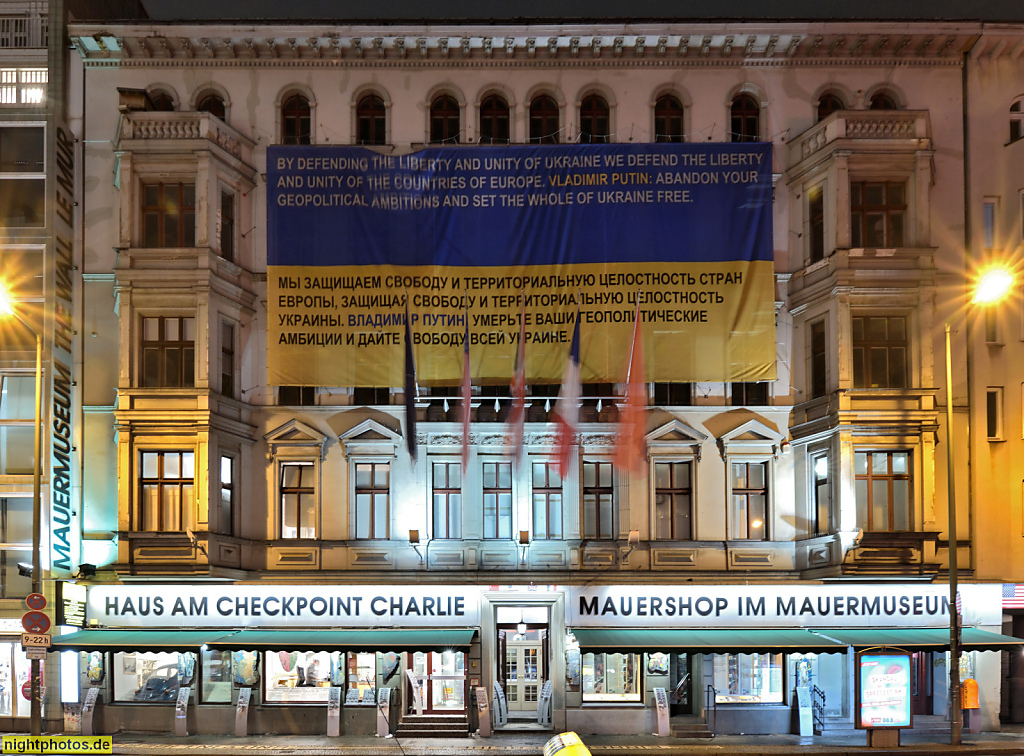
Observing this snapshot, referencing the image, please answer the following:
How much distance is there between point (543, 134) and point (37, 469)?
16186 millimetres

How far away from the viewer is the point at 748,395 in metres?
30.5

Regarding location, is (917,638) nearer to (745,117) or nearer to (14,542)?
(745,117)

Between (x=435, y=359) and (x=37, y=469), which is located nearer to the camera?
(x=37, y=469)

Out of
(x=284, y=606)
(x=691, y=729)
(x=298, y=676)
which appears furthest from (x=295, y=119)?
(x=691, y=729)

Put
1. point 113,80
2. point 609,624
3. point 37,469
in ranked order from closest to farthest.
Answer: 1. point 37,469
2. point 609,624
3. point 113,80

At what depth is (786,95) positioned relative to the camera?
30797 mm

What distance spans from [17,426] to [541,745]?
16.4 m

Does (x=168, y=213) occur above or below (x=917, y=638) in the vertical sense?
above

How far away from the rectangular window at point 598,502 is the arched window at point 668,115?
970 centimetres

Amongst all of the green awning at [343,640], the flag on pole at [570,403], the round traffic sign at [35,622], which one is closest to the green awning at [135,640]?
the green awning at [343,640]

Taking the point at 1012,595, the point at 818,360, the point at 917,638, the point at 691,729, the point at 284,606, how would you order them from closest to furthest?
the point at 917,638
the point at 691,729
the point at 284,606
the point at 1012,595
the point at 818,360

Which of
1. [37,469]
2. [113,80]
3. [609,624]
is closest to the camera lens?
[37,469]

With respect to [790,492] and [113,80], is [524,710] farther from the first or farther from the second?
[113,80]

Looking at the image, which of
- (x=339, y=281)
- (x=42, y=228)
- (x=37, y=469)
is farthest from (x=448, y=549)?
(x=42, y=228)
